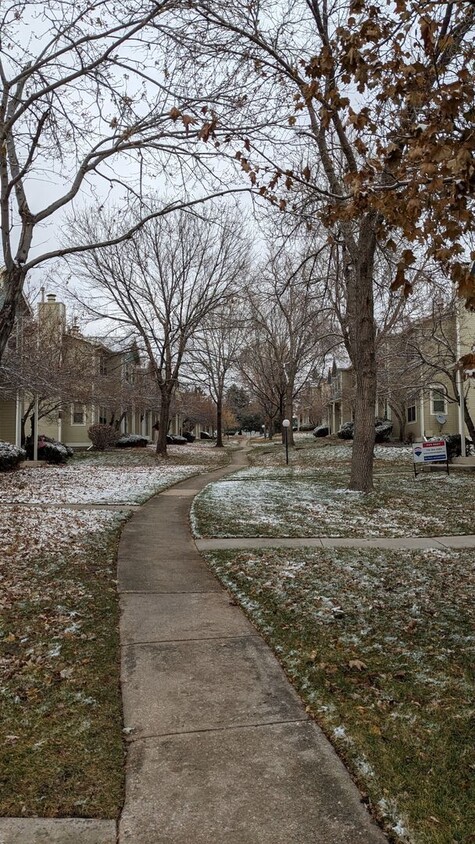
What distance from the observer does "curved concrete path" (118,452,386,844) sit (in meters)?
2.38

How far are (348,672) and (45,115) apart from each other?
7.55 m

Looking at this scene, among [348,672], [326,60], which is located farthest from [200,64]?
[348,672]

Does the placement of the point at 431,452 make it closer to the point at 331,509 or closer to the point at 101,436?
the point at 331,509

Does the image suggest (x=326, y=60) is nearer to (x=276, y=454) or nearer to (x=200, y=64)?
(x=200, y=64)

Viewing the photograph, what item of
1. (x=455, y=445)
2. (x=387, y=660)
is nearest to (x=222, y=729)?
(x=387, y=660)

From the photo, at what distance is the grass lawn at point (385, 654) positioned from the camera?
263cm

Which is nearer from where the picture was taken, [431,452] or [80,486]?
[80,486]

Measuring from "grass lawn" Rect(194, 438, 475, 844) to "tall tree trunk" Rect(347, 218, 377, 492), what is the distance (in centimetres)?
357

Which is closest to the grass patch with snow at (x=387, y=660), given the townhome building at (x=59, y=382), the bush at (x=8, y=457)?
the townhome building at (x=59, y=382)

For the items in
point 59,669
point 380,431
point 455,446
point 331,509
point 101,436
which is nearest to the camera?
point 59,669

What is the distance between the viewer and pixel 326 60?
4410 mm

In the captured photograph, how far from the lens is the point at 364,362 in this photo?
12.8 meters

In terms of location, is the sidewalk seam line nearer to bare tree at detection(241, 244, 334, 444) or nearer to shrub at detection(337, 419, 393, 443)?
bare tree at detection(241, 244, 334, 444)

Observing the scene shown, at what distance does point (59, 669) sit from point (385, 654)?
7.45 feet
